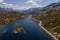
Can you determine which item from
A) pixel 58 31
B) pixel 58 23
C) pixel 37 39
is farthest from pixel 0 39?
pixel 58 23

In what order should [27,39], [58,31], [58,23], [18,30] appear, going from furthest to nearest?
[58,23]
[18,30]
[58,31]
[27,39]

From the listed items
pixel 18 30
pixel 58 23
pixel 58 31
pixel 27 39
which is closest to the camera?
pixel 27 39

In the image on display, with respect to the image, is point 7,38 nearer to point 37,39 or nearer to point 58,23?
point 37,39

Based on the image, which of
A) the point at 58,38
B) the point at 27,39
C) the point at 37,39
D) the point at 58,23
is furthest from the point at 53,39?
the point at 58,23

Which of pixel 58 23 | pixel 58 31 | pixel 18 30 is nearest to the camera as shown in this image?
pixel 58 31

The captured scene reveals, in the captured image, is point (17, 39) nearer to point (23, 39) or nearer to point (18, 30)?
point (23, 39)

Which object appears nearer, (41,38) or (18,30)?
(41,38)

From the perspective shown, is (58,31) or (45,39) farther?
(58,31)

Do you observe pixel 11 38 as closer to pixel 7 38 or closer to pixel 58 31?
pixel 7 38
